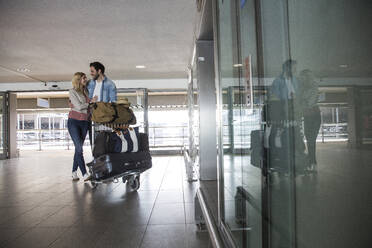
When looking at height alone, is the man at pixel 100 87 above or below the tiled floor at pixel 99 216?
above

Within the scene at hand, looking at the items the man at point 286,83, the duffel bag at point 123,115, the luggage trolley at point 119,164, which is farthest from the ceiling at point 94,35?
the man at point 286,83

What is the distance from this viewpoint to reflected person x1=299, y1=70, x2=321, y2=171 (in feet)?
1.53

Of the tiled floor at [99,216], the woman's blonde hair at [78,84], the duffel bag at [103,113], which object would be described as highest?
the woman's blonde hair at [78,84]

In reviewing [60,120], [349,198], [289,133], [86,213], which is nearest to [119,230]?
[86,213]

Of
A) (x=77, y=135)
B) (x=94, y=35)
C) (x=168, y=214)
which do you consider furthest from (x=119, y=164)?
(x=94, y=35)

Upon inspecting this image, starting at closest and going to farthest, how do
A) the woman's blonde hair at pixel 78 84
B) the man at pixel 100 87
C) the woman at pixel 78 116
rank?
1. the man at pixel 100 87
2. the woman at pixel 78 116
3. the woman's blonde hair at pixel 78 84

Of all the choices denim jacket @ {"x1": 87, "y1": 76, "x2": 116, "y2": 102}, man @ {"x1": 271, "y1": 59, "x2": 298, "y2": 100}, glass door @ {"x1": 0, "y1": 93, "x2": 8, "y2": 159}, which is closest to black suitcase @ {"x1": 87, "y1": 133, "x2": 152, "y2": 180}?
denim jacket @ {"x1": 87, "y1": 76, "x2": 116, "y2": 102}

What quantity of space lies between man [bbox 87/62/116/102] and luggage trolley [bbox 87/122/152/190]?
1.26 feet

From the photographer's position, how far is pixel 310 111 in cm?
49

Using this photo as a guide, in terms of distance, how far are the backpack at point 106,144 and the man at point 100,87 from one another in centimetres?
62

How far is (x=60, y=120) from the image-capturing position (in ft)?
51.4

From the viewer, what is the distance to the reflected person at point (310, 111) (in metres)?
0.47

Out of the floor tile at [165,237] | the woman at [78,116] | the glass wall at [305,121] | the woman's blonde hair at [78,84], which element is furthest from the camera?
the woman's blonde hair at [78,84]

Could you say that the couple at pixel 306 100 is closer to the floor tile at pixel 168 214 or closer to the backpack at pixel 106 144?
the floor tile at pixel 168 214
